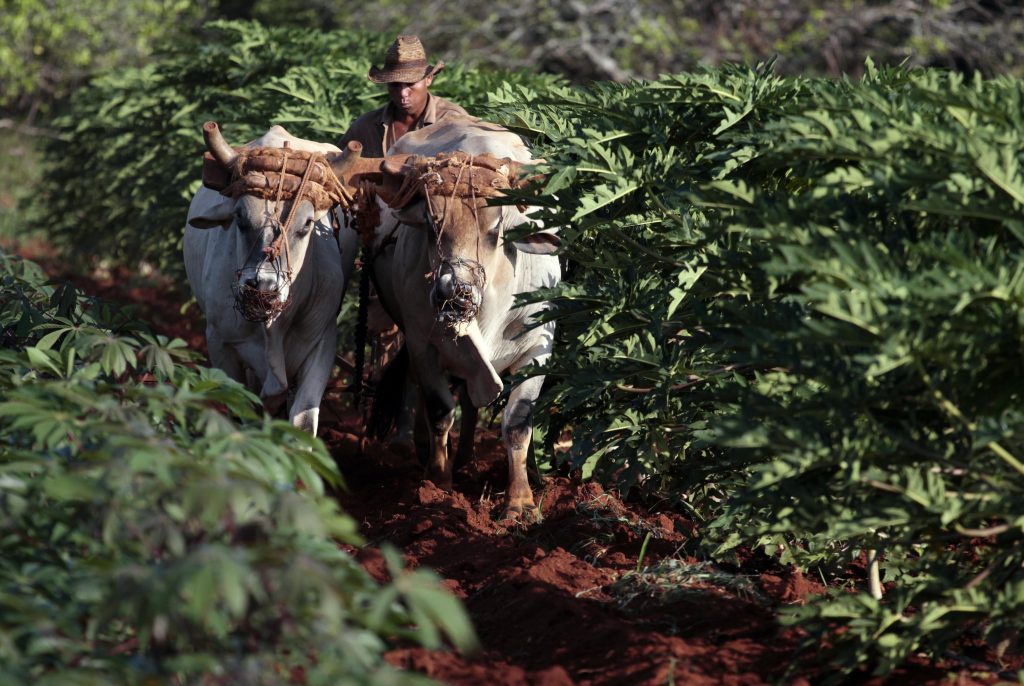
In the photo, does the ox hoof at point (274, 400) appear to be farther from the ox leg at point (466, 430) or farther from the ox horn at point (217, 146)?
the ox horn at point (217, 146)

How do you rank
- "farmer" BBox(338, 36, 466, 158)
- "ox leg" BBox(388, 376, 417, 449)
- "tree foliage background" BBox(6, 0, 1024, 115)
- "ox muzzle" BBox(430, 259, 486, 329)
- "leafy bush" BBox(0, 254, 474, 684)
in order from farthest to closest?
"tree foliage background" BBox(6, 0, 1024, 115), "ox leg" BBox(388, 376, 417, 449), "farmer" BBox(338, 36, 466, 158), "ox muzzle" BBox(430, 259, 486, 329), "leafy bush" BBox(0, 254, 474, 684)

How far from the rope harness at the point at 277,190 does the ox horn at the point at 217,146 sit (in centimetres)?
4

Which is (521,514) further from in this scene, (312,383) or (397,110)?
(397,110)

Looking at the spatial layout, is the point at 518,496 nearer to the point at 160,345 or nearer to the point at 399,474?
the point at 399,474

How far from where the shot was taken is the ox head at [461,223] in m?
5.92

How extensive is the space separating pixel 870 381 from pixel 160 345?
2.33 m

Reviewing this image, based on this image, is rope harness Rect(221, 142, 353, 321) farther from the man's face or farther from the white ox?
the man's face

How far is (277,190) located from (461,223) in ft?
2.82

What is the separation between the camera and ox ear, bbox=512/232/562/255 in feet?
19.6

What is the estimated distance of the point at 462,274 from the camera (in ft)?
19.4

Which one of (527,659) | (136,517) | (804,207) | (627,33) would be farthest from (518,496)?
(627,33)

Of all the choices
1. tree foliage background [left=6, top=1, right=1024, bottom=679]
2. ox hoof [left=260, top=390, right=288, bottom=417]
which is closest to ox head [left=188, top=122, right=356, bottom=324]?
ox hoof [left=260, top=390, right=288, bottom=417]

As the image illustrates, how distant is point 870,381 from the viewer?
376 cm

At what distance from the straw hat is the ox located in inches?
15.6
